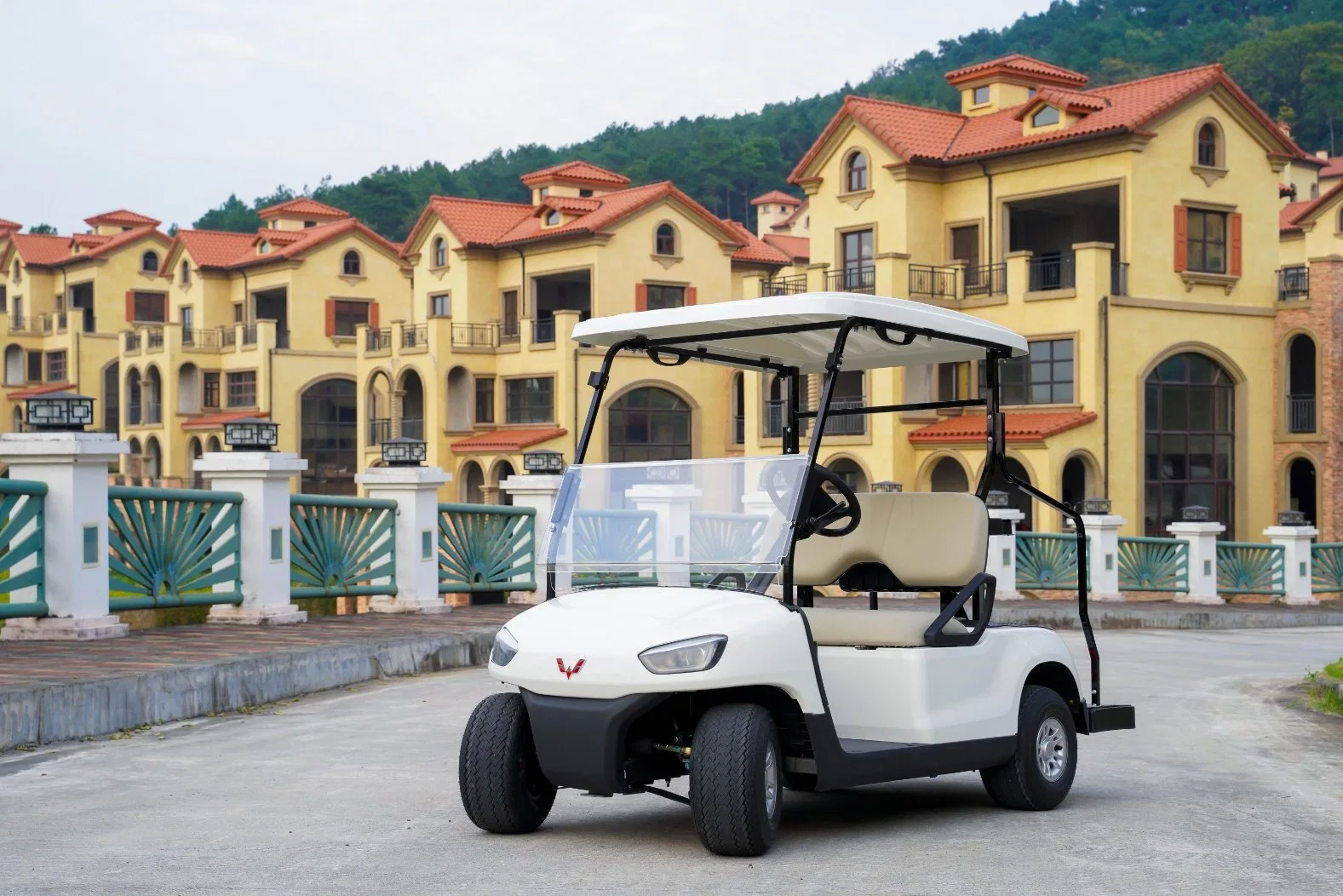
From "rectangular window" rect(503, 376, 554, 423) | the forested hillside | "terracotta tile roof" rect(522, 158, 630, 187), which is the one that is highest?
the forested hillside

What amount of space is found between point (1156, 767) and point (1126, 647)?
422 inches

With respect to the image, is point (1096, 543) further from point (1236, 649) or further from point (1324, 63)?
point (1324, 63)

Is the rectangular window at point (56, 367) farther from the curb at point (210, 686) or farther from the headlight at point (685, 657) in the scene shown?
the headlight at point (685, 657)

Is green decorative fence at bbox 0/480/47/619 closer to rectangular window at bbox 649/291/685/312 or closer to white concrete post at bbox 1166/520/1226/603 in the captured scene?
white concrete post at bbox 1166/520/1226/603

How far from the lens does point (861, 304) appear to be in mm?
7777

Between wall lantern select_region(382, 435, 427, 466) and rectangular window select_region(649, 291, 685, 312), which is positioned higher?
rectangular window select_region(649, 291, 685, 312)

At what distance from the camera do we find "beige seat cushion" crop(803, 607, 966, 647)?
7.85 metres

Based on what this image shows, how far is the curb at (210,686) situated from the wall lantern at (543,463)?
456 centimetres

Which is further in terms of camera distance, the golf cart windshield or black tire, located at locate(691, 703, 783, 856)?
the golf cart windshield

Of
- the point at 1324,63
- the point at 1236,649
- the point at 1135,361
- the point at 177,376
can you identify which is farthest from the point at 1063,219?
the point at 1324,63

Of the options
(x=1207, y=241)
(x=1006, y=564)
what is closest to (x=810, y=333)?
(x=1006, y=564)

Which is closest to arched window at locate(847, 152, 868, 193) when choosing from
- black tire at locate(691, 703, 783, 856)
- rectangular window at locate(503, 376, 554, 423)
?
rectangular window at locate(503, 376, 554, 423)

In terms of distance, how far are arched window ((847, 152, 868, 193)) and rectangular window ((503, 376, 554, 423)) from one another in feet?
43.0

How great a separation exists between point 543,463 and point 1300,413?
105ft
